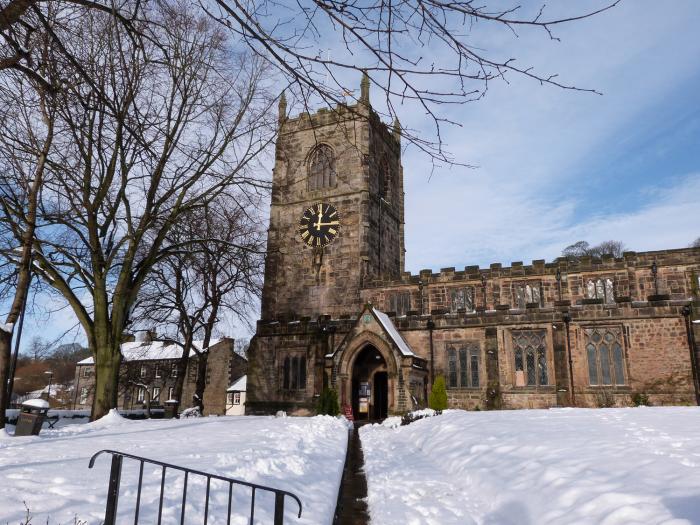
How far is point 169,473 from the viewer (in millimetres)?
7148

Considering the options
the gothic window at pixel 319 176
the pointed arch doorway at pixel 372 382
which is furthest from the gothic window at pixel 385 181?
the pointed arch doorway at pixel 372 382

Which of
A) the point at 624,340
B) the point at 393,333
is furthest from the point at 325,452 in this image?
the point at 624,340

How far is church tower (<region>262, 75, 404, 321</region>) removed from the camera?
3241 cm

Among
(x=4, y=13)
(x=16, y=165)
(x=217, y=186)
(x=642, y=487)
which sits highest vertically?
(x=217, y=186)

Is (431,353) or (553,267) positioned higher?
(553,267)

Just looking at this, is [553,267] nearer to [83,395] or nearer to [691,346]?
[691,346]

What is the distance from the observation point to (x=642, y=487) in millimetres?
5707

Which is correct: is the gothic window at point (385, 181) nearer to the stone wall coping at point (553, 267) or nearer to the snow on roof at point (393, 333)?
the stone wall coping at point (553, 267)

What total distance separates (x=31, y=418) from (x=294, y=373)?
709 inches

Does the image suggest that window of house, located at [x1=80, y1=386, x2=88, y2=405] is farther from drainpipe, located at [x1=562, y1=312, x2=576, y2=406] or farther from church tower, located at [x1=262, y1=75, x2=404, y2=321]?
drainpipe, located at [x1=562, y1=312, x2=576, y2=406]

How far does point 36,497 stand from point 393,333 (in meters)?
21.5

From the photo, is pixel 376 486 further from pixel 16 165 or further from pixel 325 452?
pixel 16 165

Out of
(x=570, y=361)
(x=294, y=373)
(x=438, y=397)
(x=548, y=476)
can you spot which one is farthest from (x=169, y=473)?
(x=294, y=373)

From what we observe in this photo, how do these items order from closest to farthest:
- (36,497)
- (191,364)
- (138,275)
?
(36,497) < (138,275) < (191,364)
